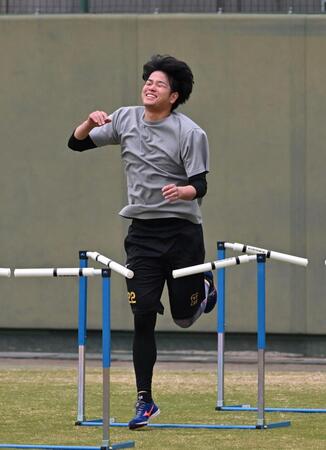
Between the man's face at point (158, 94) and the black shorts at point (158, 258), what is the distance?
2.04ft

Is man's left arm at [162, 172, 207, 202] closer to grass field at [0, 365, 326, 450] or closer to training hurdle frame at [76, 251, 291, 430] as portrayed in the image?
training hurdle frame at [76, 251, 291, 430]

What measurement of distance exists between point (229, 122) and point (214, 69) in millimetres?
489

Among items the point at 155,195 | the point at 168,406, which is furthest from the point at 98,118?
the point at 168,406

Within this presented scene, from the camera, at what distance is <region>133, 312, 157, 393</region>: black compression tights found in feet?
25.3

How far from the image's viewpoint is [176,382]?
1081 centimetres

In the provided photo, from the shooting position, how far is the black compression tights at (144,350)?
7.70 metres

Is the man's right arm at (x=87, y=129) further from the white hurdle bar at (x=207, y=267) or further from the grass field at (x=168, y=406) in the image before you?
the grass field at (x=168, y=406)

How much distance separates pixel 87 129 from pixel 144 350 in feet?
4.04

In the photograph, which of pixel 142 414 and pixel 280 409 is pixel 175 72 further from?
pixel 280 409

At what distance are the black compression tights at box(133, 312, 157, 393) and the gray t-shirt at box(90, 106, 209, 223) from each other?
1.83ft

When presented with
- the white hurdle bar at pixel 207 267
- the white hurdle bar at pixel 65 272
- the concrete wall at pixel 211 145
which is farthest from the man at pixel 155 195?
the concrete wall at pixel 211 145

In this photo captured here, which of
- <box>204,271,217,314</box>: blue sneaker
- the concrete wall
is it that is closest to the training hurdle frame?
<box>204,271,217,314</box>: blue sneaker

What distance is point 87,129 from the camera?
Answer: 304 inches

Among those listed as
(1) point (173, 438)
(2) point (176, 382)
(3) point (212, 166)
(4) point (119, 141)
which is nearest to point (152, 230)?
(4) point (119, 141)
